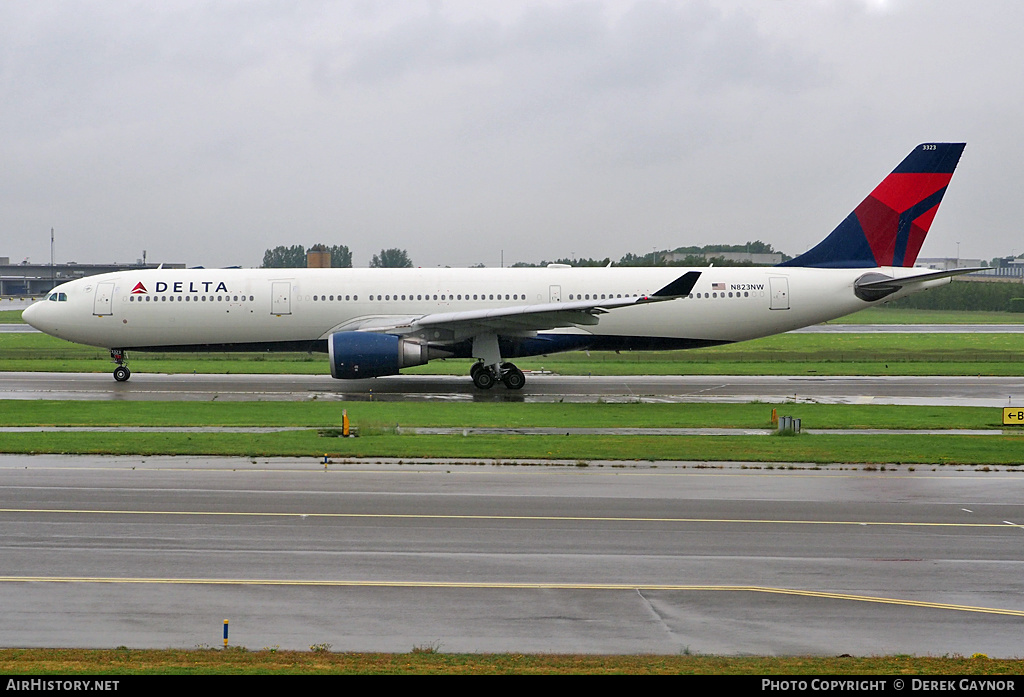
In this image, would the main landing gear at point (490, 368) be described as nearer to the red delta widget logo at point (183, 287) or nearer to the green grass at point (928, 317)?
the red delta widget logo at point (183, 287)

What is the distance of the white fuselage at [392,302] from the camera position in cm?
3291

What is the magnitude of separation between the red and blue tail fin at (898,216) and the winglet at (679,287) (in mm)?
7902

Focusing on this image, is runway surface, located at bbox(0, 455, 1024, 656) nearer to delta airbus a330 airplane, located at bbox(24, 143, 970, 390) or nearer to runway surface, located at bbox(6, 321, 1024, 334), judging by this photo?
delta airbus a330 airplane, located at bbox(24, 143, 970, 390)

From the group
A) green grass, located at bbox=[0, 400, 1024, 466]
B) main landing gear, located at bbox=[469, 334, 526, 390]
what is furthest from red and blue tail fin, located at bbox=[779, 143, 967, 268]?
main landing gear, located at bbox=[469, 334, 526, 390]

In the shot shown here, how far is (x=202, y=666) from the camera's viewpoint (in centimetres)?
828

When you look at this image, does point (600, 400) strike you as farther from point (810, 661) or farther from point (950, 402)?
point (810, 661)

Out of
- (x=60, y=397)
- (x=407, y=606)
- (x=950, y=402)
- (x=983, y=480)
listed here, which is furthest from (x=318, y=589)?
(x=950, y=402)

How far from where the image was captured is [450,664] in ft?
27.7

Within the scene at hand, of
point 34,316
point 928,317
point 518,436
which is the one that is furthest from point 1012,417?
point 928,317

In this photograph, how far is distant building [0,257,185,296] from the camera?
13225cm

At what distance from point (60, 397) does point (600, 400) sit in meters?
16.8

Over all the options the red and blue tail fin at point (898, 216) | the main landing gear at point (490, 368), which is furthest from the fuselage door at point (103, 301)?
the red and blue tail fin at point (898, 216)
